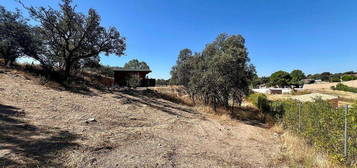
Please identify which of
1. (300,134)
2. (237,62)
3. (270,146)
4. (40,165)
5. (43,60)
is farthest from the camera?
(43,60)

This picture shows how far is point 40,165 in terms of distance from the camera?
2.32 metres

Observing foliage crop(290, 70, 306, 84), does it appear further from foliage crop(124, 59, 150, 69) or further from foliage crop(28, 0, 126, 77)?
foliage crop(28, 0, 126, 77)

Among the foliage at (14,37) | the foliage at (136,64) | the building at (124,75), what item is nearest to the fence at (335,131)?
the foliage at (14,37)

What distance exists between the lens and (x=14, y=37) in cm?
865

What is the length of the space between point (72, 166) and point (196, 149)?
2449 millimetres

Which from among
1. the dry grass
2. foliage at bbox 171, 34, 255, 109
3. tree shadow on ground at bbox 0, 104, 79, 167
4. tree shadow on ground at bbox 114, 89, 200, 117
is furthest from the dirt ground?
foliage at bbox 171, 34, 255, 109

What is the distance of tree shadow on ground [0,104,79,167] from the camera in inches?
94.1

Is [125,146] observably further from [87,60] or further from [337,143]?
[87,60]

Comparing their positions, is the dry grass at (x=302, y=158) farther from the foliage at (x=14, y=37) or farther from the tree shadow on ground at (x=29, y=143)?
the foliage at (x=14, y=37)

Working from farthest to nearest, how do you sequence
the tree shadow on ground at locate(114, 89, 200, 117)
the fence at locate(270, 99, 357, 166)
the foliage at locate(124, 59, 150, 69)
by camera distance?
1. the foliage at locate(124, 59, 150, 69)
2. the tree shadow on ground at locate(114, 89, 200, 117)
3. the fence at locate(270, 99, 357, 166)

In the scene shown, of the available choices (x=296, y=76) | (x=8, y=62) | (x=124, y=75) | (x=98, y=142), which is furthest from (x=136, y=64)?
(x=296, y=76)

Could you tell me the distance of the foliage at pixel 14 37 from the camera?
27.9 feet

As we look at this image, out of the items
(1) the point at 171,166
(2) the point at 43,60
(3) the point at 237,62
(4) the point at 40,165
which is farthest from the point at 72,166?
(2) the point at 43,60

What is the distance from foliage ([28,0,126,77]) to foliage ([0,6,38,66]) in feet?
1.85
